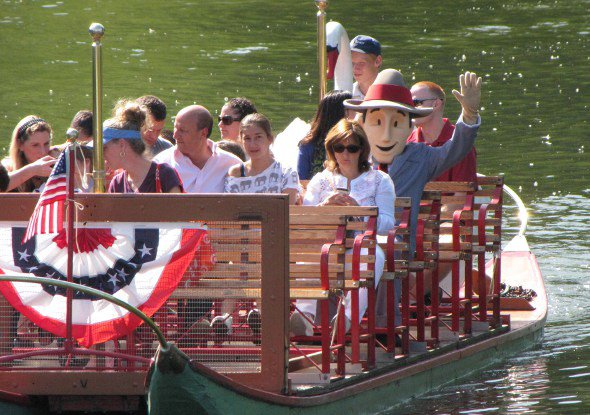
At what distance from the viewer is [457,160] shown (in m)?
9.32

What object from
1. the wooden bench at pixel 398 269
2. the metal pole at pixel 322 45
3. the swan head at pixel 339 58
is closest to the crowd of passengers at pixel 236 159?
the wooden bench at pixel 398 269

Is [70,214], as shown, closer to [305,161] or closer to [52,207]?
[52,207]

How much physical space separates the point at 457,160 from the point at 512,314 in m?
2.19

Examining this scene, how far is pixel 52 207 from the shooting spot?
7.19 m

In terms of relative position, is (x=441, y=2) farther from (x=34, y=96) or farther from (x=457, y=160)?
(x=457, y=160)

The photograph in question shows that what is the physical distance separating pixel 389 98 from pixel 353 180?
1.05 meters

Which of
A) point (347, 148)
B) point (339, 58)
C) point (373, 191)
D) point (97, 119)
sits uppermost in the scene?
point (339, 58)

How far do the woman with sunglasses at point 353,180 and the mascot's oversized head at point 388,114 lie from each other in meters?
0.82

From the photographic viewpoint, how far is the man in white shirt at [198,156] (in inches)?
373

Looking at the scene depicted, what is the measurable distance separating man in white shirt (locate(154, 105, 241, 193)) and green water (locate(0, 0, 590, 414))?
202cm

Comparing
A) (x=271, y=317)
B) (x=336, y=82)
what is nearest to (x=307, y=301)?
(x=271, y=317)

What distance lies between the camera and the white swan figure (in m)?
11.5

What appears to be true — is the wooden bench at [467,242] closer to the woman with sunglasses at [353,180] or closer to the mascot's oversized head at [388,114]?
the mascot's oversized head at [388,114]

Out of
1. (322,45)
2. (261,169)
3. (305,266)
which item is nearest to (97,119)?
(305,266)
